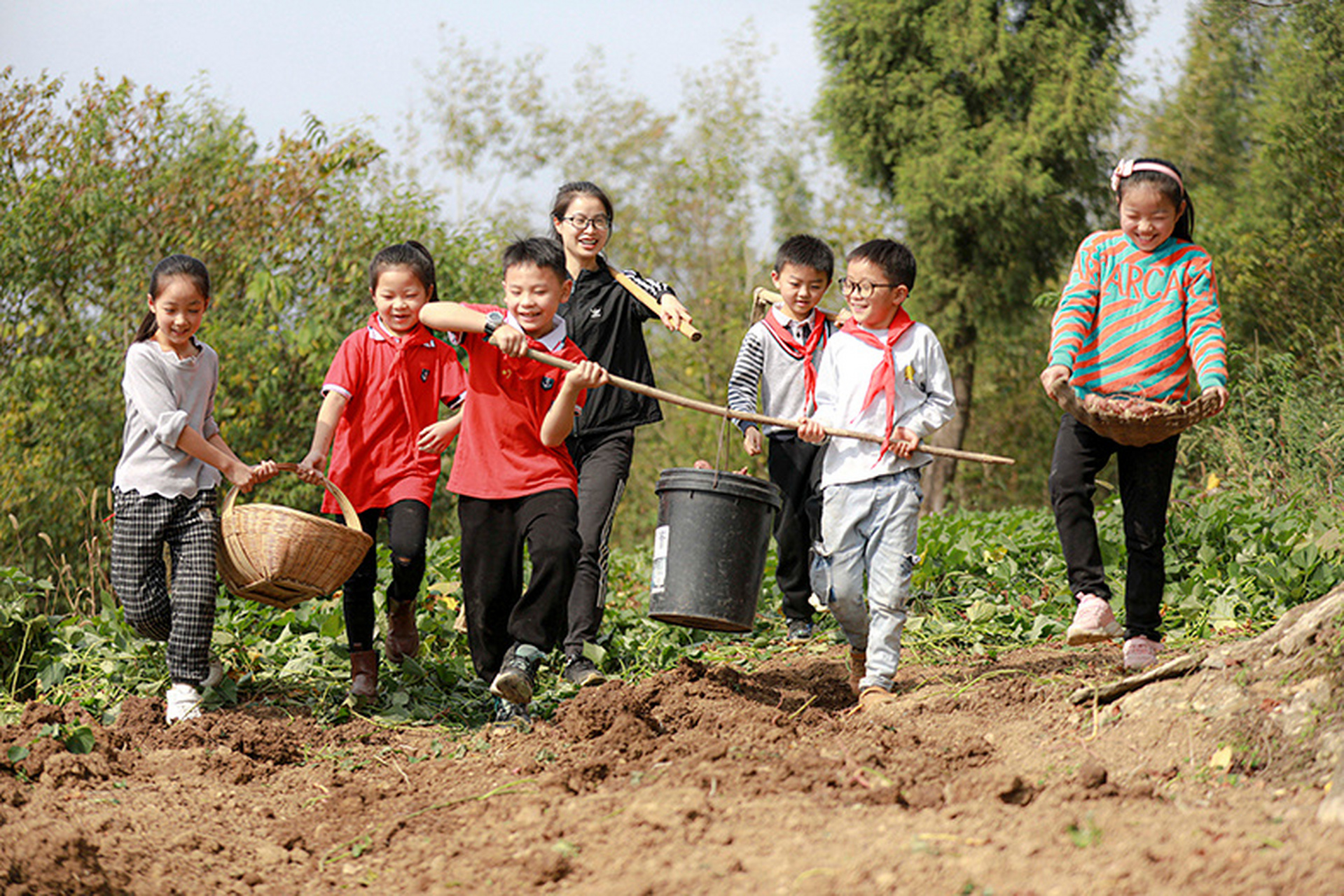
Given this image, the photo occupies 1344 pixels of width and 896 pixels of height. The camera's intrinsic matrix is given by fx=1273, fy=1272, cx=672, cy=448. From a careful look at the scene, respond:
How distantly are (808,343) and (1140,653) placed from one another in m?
2.09

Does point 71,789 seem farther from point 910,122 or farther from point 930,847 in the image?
point 910,122

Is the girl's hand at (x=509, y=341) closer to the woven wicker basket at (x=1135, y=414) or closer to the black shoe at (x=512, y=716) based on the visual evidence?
the black shoe at (x=512, y=716)

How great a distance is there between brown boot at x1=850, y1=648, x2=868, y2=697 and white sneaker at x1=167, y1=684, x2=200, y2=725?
2367 millimetres

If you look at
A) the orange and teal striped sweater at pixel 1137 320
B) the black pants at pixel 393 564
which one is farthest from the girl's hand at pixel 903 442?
the black pants at pixel 393 564

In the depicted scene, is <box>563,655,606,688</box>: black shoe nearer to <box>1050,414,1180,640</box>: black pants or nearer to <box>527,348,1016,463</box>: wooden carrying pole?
<box>527,348,1016,463</box>: wooden carrying pole

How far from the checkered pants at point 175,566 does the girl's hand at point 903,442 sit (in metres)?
2.43

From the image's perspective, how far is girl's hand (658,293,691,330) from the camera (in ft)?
16.5

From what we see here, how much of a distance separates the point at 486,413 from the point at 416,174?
2061 centimetres

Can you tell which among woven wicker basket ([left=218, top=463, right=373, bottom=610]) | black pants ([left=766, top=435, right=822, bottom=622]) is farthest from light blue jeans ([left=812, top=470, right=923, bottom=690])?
woven wicker basket ([left=218, top=463, right=373, bottom=610])

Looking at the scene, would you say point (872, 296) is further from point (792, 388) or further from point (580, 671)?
point (580, 671)

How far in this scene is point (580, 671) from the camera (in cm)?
507

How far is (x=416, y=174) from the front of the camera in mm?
24125

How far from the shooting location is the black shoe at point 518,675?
4.32 meters

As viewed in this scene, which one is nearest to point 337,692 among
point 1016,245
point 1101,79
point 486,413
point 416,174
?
point 486,413
